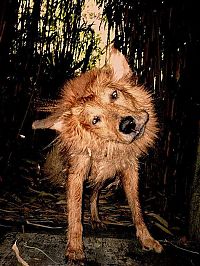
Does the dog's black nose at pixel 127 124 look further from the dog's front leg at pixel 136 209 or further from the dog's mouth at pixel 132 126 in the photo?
Result: the dog's front leg at pixel 136 209

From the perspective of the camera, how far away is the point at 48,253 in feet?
5.79

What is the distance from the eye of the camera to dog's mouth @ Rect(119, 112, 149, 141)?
2.02 m

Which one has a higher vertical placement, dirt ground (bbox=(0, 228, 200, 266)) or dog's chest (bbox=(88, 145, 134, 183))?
dog's chest (bbox=(88, 145, 134, 183))

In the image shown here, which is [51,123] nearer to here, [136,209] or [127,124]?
[127,124]

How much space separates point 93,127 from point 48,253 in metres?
0.69

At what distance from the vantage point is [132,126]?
2051 millimetres

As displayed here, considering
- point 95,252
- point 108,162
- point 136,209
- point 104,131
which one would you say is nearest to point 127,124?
point 104,131

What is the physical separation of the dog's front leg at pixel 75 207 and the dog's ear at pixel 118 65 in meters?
0.57

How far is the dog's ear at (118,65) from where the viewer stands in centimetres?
231

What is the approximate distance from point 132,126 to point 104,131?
0.50 ft

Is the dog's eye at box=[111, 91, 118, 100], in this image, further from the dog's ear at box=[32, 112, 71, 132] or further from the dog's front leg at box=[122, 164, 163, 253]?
the dog's front leg at box=[122, 164, 163, 253]

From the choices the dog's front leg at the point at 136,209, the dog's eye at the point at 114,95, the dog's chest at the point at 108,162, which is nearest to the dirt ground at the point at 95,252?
the dog's front leg at the point at 136,209

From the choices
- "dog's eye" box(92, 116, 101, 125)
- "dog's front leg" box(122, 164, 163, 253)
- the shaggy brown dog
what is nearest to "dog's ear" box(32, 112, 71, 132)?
the shaggy brown dog

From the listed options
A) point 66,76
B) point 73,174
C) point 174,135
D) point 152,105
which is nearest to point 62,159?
point 73,174
